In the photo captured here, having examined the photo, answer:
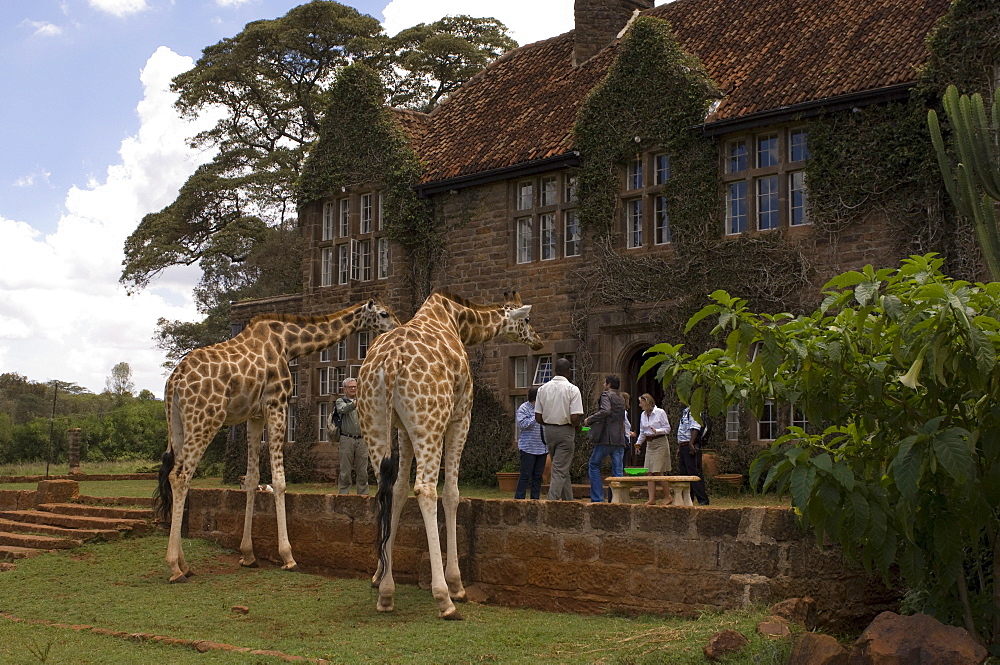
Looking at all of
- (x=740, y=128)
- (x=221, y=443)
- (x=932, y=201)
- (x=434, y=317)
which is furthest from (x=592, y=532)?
(x=221, y=443)

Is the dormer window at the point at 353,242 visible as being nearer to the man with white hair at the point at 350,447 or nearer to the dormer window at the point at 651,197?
the dormer window at the point at 651,197

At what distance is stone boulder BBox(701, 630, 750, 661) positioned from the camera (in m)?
7.02

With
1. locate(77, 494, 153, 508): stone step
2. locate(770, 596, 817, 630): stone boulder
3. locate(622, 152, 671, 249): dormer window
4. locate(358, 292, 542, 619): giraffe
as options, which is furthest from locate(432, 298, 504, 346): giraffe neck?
locate(622, 152, 671, 249): dormer window

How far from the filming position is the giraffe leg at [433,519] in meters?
9.16

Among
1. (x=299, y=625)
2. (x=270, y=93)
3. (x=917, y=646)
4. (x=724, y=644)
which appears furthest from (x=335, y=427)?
(x=270, y=93)

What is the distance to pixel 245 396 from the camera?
12625mm

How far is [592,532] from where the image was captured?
30.9 feet

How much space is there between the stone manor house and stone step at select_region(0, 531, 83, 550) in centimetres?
893

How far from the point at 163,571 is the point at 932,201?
1180 cm

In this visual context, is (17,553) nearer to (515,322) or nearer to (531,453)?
(531,453)

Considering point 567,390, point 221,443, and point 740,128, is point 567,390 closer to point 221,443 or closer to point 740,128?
point 740,128

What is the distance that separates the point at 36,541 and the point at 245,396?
403 cm

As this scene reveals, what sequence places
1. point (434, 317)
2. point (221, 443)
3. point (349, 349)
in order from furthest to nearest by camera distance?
point (221, 443)
point (349, 349)
point (434, 317)

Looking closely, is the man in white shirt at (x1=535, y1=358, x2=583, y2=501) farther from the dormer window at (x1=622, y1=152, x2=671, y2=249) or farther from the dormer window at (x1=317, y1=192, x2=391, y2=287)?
the dormer window at (x1=317, y1=192, x2=391, y2=287)
